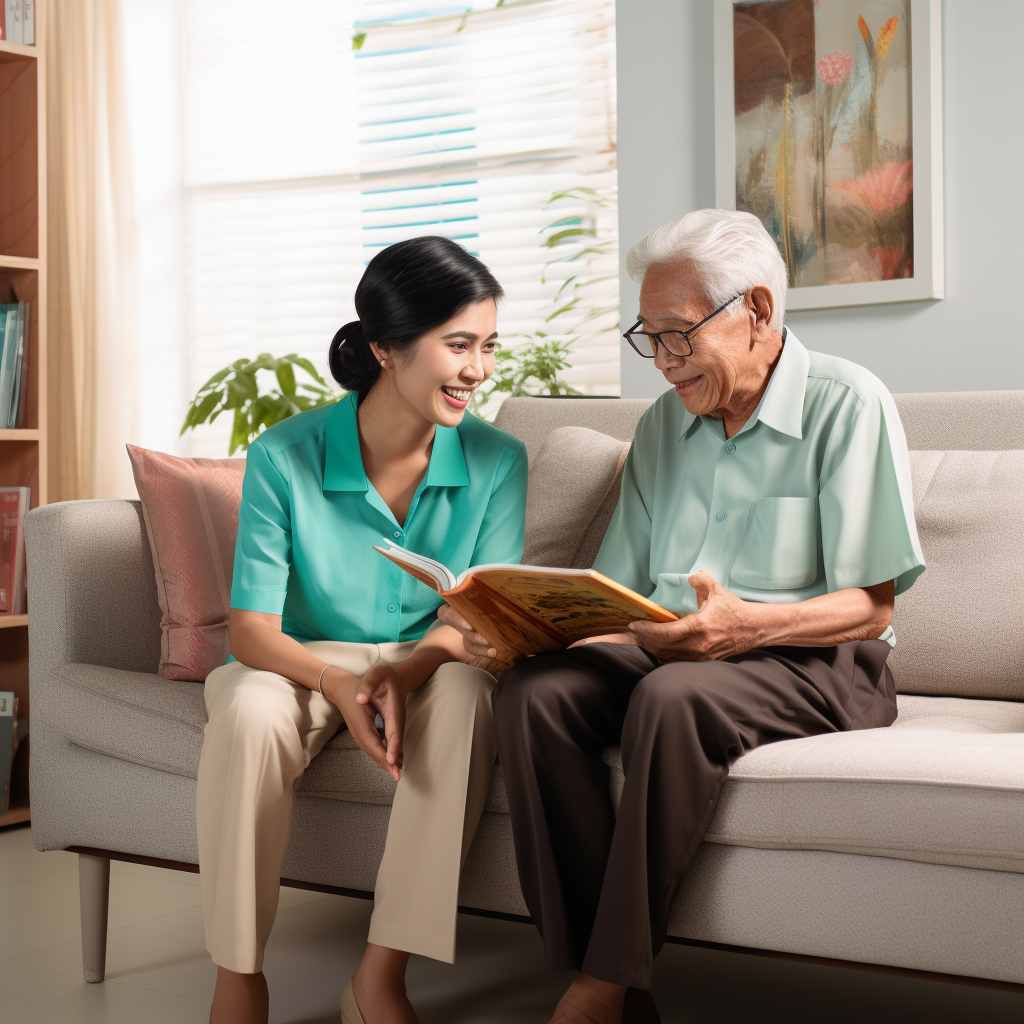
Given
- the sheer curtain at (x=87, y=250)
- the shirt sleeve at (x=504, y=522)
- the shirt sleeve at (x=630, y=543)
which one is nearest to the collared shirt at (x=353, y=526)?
the shirt sleeve at (x=504, y=522)

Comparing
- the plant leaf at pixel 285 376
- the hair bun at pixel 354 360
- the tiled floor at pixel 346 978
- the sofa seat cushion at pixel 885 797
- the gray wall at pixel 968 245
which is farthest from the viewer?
the plant leaf at pixel 285 376

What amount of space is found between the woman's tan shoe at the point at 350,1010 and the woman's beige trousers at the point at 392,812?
0.09 m

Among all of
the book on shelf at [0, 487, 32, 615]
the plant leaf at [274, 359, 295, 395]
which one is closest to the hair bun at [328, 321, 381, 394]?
the book on shelf at [0, 487, 32, 615]

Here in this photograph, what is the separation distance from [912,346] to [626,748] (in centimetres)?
142

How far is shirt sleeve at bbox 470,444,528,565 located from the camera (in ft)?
5.88

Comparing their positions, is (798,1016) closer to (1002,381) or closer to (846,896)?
(846,896)

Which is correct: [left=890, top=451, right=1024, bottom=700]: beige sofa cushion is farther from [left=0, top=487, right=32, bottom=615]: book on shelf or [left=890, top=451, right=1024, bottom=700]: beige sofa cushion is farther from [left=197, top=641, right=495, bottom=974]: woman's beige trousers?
[left=0, top=487, right=32, bottom=615]: book on shelf

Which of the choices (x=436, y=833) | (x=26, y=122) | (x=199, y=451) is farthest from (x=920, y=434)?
(x=199, y=451)

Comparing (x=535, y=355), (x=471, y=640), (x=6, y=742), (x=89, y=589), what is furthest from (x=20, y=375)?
(x=471, y=640)

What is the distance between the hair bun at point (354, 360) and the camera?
188cm

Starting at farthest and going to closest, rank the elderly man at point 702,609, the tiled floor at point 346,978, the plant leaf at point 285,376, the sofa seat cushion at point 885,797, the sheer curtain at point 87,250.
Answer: the sheer curtain at point 87,250 < the plant leaf at point 285,376 < the tiled floor at point 346,978 < the elderly man at point 702,609 < the sofa seat cushion at point 885,797

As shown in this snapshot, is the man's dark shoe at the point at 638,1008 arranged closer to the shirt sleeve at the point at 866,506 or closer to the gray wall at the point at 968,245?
the shirt sleeve at the point at 866,506

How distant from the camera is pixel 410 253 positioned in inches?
68.1

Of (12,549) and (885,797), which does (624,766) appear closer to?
(885,797)
